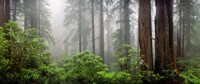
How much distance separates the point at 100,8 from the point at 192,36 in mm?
14515

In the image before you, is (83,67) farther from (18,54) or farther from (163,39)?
(163,39)

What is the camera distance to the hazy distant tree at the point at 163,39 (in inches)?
271

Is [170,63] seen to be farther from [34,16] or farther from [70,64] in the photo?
[34,16]

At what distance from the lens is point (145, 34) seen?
698 cm

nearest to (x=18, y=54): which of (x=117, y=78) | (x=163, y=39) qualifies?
(x=117, y=78)

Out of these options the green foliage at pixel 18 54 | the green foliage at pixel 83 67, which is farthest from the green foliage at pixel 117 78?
the green foliage at pixel 18 54

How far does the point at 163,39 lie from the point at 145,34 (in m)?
0.70

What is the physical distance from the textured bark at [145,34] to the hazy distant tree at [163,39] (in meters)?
0.33

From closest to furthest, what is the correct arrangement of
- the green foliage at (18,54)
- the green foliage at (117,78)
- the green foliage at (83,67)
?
1. the green foliage at (117,78)
2. the green foliage at (18,54)
3. the green foliage at (83,67)

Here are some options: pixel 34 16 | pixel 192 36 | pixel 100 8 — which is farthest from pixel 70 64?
pixel 192 36

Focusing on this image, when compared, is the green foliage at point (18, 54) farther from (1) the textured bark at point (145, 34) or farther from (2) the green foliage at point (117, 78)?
(1) the textured bark at point (145, 34)

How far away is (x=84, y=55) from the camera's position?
7.13 m

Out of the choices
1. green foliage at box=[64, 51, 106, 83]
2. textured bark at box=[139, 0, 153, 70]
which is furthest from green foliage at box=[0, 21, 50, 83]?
textured bark at box=[139, 0, 153, 70]

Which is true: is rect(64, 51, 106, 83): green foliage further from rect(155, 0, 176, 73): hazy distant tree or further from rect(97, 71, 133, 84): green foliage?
rect(155, 0, 176, 73): hazy distant tree
